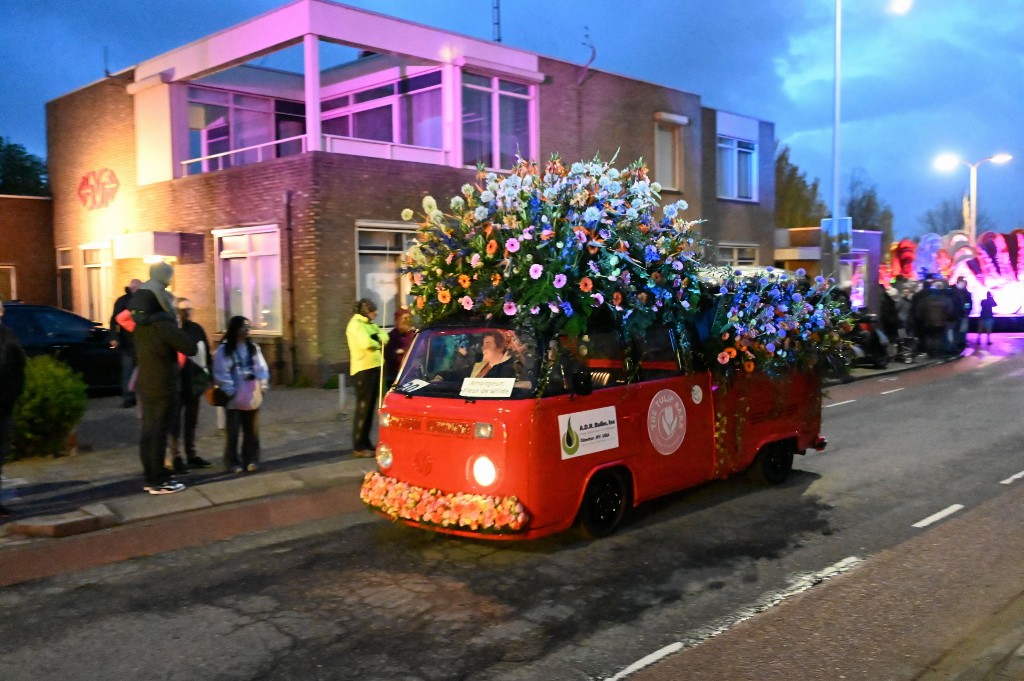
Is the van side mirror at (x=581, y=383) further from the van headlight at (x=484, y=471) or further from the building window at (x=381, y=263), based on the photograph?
the building window at (x=381, y=263)

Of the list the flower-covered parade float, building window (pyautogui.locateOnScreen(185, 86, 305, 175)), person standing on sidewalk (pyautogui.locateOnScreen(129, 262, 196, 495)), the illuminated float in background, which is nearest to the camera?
the flower-covered parade float

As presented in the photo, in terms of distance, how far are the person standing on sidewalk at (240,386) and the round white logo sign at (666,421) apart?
4.17m

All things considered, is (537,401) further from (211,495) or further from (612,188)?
(211,495)

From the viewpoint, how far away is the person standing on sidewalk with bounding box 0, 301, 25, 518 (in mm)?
7387

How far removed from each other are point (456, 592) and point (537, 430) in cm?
119

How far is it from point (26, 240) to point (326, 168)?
39.5 ft

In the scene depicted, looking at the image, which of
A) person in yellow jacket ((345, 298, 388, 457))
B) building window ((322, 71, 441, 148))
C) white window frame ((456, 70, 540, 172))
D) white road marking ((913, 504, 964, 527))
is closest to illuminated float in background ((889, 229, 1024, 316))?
white window frame ((456, 70, 540, 172))

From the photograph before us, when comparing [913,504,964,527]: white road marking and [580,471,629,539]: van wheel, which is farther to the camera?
[913,504,964,527]: white road marking

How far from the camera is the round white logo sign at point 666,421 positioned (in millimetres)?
6797

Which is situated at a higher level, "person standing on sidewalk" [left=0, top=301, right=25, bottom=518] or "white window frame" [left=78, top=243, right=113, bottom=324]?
"white window frame" [left=78, top=243, right=113, bottom=324]

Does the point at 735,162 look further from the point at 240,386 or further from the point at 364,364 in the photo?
the point at 240,386

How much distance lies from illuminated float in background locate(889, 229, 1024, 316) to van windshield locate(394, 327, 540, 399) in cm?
2570

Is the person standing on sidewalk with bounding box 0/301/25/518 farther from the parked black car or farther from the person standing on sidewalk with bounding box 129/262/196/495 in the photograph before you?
the parked black car

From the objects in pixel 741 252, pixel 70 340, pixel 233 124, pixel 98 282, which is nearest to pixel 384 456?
pixel 70 340
